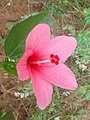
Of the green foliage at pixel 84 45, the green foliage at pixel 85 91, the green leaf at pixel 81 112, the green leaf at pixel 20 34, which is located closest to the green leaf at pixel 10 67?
the green leaf at pixel 20 34

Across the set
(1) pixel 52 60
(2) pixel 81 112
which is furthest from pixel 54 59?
(2) pixel 81 112

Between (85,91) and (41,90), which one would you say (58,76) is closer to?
(41,90)

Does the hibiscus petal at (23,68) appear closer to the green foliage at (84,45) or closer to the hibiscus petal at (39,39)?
the hibiscus petal at (39,39)

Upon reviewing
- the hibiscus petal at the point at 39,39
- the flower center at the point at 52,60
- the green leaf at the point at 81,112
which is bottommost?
the green leaf at the point at 81,112

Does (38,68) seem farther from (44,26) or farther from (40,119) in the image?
(40,119)

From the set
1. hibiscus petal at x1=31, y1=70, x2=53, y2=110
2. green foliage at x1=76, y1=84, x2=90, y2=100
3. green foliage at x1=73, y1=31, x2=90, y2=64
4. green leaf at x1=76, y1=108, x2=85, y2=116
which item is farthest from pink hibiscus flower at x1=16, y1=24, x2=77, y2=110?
green leaf at x1=76, y1=108, x2=85, y2=116

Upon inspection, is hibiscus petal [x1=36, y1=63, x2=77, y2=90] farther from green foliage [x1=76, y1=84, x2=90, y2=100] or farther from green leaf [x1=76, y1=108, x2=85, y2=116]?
green leaf [x1=76, y1=108, x2=85, y2=116]

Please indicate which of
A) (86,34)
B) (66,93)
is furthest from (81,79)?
(86,34)
